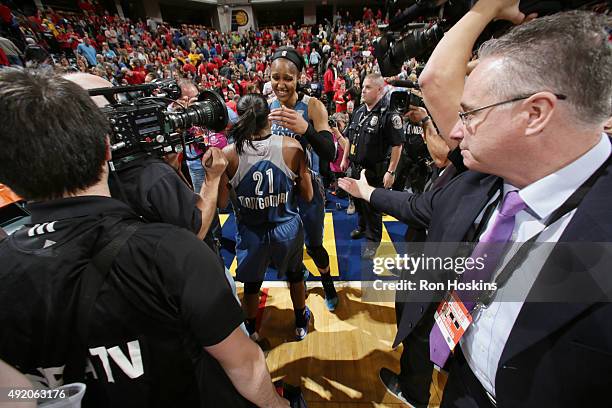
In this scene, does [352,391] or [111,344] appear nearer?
[111,344]

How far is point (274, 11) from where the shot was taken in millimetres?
26406

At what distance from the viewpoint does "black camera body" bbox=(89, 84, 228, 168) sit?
44.7 inches

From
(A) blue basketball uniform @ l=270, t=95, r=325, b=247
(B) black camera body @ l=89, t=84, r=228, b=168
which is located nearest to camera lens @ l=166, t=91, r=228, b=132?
(B) black camera body @ l=89, t=84, r=228, b=168

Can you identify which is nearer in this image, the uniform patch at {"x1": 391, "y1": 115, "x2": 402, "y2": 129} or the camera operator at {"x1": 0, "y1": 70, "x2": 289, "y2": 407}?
the camera operator at {"x1": 0, "y1": 70, "x2": 289, "y2": 407}

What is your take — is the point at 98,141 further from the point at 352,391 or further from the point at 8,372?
the point at 352,391

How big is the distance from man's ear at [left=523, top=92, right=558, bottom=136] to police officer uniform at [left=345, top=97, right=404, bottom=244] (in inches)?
101

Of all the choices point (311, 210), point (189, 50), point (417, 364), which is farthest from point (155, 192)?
point (189, 50)

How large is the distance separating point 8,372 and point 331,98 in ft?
40.6

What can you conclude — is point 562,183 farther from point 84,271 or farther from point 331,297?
point 331,297

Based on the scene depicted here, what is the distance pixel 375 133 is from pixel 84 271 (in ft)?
10.7

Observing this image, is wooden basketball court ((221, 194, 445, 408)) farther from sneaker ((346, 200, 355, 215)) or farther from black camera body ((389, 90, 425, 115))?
black camera body ((389, 90, 425, 115))

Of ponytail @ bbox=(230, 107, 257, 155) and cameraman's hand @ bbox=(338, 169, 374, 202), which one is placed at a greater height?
ponytail @ bbox=(230, 107, 257, 155)

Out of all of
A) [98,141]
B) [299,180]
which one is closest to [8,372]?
[98,141]

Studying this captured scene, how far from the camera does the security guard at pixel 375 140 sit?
3459 millimetres
